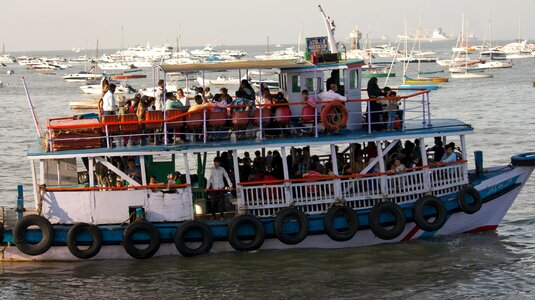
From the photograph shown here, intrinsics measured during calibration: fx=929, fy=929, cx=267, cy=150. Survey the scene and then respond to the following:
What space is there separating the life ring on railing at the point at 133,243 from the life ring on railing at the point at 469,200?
657 cm

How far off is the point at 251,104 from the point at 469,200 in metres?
5.22

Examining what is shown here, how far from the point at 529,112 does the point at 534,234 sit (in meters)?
34.8

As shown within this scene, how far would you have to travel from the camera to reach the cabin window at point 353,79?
2069 cm

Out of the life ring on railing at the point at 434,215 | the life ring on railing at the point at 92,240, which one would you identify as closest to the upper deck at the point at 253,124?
the life ring on railing at the point at 434,215

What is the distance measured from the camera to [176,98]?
20469 mm

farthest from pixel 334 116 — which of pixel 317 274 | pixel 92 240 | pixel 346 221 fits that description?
pixel 92 240

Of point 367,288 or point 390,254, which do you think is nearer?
point 367,288

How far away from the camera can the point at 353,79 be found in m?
20.8

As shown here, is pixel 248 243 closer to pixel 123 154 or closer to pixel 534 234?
pixel 123 154

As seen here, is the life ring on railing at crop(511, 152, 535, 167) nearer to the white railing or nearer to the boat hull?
the boat hull

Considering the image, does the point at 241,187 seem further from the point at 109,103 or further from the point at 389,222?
the point at 109,103

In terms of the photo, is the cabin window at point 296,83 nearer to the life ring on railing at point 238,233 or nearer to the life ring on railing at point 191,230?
the life ring on railing at point 238,233

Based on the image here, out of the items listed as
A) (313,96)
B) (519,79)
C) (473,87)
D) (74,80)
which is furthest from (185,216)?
(74,80)

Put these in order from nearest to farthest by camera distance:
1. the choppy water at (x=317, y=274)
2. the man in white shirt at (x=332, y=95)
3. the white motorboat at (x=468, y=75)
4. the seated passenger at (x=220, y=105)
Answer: the choppy water at (x=317, y=274), the seated passenger at (x=220, y=105), the man in white shirt at (x=332, y=95), the white motorboat at (x=468, y=75)
